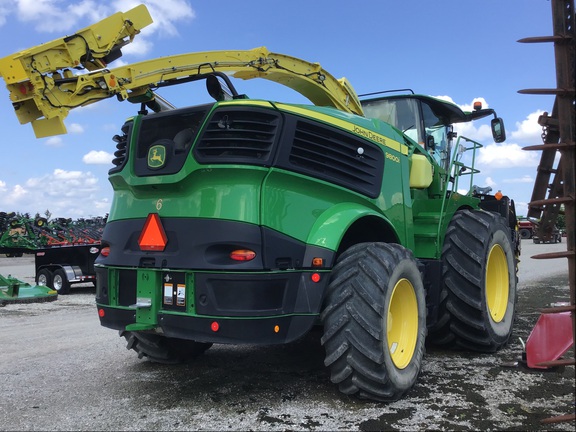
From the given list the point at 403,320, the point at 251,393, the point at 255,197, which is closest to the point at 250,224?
the point at 255,197

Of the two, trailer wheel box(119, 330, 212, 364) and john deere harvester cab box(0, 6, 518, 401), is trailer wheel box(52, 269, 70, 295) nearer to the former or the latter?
trailer wheel box(119, 330, 212, 364)

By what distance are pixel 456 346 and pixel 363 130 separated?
2.63 m

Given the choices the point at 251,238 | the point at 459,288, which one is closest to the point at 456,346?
the point at 459,288

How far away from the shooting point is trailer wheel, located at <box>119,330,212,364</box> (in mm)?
5031

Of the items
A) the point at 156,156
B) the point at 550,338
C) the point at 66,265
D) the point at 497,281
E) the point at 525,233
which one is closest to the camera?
the point at 550,338

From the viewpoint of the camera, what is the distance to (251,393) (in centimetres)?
430

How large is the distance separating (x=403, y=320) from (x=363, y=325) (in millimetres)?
843

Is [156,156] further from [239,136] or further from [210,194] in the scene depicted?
[239,136]

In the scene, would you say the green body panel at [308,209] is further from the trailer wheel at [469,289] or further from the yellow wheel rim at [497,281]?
the yellow wheel rim at [497,281]

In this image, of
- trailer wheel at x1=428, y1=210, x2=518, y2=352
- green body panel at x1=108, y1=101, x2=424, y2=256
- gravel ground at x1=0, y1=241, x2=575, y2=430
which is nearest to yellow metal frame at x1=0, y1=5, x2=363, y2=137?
green body panel at x1=108, y1=101, x2=424, y2=256

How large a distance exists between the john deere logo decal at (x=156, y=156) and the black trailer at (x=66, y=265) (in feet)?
Result: 30.1

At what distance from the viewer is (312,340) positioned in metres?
6.11

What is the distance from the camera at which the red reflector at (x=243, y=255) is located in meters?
3.71

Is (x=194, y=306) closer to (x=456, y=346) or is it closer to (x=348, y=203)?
(x=348, y=203)
